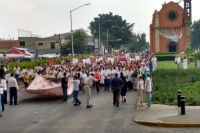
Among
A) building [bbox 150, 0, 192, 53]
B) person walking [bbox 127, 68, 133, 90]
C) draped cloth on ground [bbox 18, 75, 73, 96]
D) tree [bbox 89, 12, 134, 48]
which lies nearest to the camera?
draped cloth on ground [bbox 18, 75, 73, 96]

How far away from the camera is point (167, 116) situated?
55.5ft

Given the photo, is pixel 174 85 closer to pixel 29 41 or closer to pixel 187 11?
pixel 187 11

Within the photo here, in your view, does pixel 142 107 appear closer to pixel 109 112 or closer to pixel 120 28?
pixel 109 112

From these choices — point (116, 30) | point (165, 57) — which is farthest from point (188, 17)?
point (116, 30)

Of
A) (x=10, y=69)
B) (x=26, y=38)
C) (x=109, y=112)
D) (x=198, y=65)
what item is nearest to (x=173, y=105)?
(x=109, y=112)

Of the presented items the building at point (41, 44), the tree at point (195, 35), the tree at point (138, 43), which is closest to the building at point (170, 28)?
the building at point (41, 44)

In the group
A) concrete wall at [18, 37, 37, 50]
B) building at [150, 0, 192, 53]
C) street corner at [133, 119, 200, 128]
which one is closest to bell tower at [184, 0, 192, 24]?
building at [150, 0, 192, 53]

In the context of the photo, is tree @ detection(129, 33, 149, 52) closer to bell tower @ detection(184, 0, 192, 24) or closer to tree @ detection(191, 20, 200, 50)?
tree @ detection(191, 20, 200, 50)

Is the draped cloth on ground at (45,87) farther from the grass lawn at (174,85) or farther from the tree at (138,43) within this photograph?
the tree at (138,43)

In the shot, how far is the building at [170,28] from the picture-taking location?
9495 centimetres

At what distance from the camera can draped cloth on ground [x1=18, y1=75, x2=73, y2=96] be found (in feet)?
80.9

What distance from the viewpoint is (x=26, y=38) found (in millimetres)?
105438

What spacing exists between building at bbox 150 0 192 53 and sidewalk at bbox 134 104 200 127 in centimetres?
7670

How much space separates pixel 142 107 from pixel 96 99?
4.97 metres
